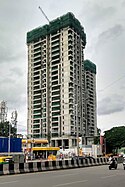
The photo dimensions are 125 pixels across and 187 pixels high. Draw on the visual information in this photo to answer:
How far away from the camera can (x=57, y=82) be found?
441ft

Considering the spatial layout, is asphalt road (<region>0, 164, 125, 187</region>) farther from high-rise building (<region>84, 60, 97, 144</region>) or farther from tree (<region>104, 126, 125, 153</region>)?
high-rise building (<region>84, 60, 97, 144</region>)

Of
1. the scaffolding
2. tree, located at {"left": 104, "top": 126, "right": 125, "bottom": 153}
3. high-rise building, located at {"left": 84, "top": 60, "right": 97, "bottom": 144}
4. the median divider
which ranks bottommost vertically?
the median divider

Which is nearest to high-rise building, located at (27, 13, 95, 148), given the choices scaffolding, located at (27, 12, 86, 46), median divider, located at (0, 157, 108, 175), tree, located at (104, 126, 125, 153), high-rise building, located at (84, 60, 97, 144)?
scaffolding, located at (27, 12, 86, 46)

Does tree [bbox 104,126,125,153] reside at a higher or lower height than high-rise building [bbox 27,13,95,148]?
lower

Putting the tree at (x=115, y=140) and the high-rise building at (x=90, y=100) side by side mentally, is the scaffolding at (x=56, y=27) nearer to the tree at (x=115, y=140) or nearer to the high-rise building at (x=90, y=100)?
the high-rise building at (x=90, y=100)

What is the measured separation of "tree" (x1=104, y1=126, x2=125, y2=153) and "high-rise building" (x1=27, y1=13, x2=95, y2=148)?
14.9 metres

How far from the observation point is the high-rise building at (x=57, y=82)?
128m

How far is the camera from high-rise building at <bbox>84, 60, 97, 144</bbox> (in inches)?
5773

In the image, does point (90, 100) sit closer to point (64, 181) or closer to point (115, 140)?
point (115, 140)

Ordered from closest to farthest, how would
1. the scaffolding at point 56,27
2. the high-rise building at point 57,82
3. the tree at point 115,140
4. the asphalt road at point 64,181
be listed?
the asphalt road at point 64,181
the tree at point 115,140
the high-rise building at point 57,82
the scaffolding at point 56,27

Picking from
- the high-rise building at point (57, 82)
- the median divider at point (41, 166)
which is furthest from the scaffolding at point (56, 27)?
the median divider at point (41, 166)

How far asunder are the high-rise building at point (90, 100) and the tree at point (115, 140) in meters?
25.0

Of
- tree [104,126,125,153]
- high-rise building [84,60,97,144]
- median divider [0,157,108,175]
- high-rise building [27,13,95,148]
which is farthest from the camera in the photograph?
high-rise building [84,60,97,144]

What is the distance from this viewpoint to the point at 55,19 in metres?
146
